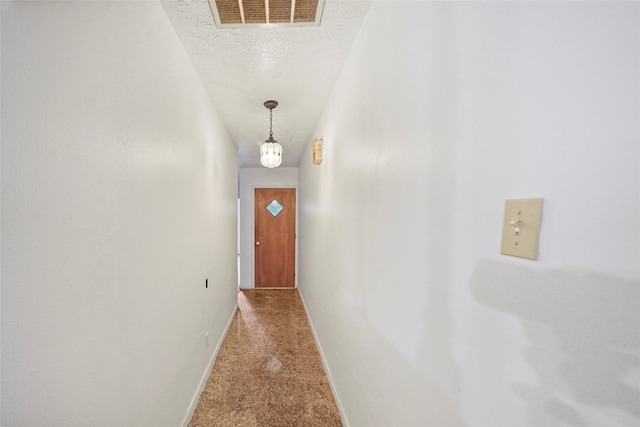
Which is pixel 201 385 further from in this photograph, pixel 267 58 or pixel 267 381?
pixel 267 58

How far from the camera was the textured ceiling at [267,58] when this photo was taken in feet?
4.41

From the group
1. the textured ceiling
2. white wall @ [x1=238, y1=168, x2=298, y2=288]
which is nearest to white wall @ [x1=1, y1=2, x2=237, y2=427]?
the textured ceiling

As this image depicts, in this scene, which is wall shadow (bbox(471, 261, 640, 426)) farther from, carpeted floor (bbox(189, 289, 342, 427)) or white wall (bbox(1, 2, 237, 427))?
carpeted floor (bbox(189, 289, 342, 427))

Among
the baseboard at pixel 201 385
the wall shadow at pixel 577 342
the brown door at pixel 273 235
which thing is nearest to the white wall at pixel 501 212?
the wall shadow at pixel 577 342

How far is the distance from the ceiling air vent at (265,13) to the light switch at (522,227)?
4.25 feet

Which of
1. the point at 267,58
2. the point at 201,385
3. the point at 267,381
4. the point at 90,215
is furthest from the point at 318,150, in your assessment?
the point at 201,385

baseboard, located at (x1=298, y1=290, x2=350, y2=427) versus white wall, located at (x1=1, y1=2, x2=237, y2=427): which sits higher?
white wall, located at (x1=1, y1=2, x2=237, y2=427)

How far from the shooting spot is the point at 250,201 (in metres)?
5.00

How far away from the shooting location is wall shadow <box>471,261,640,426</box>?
360 millimetres

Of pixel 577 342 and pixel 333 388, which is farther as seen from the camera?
pixel 333 388

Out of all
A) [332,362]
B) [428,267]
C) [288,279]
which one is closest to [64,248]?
[428,267]

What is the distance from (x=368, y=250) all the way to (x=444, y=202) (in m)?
0.63

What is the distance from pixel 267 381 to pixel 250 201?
3.43 m

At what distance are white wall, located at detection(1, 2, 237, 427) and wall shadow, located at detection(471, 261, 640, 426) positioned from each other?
112cm
